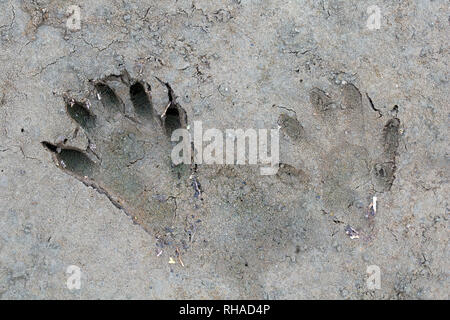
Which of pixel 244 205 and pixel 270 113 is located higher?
pixel 270 113

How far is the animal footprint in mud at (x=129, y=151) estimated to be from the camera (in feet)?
9.71

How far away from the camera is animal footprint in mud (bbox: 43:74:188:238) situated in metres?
2.96

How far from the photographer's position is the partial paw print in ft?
9.62

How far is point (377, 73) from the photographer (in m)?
2.97

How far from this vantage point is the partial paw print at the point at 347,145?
9.62ft

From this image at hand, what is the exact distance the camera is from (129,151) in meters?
3.04

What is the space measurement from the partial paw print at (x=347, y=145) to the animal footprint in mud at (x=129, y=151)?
60 centimetres

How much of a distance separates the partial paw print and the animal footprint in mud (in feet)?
1.96

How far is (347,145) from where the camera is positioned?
117 inches

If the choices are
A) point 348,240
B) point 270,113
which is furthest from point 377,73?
point 348,240

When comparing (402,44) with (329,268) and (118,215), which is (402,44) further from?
(118,215)

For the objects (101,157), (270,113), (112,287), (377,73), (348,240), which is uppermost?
(377,73)

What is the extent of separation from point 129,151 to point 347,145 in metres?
1.05

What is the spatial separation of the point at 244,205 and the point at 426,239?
856 mm
